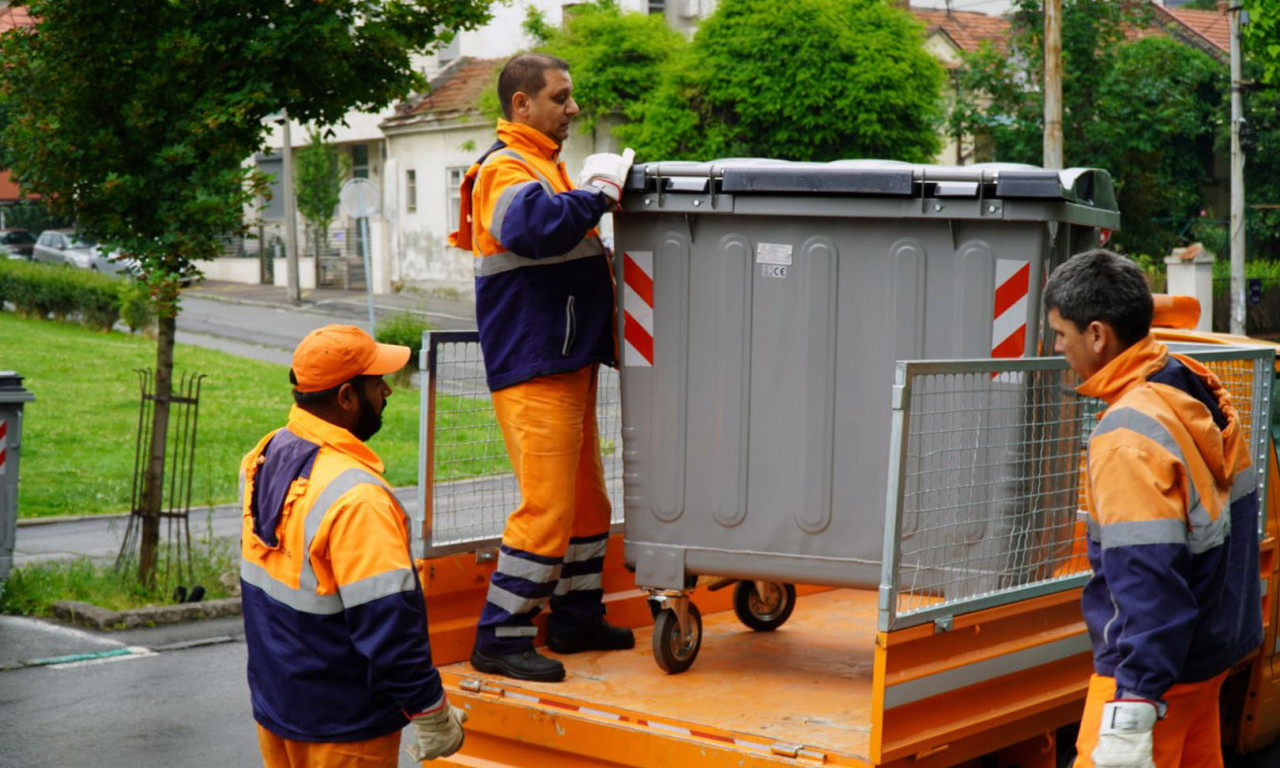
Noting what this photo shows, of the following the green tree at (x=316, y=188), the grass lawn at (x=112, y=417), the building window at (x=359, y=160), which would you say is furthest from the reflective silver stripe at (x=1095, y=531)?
the building window at (x=359, y=160)

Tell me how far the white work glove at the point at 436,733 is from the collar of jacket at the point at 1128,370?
158 cm

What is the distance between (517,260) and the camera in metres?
4.41

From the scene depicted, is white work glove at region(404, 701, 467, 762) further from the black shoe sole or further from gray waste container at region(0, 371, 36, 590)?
gray waste container at region(0, 371, 36, 590)

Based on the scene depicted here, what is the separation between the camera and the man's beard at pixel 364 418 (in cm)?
353

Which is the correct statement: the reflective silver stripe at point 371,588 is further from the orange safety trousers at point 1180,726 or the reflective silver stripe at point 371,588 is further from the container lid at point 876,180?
the container lid at point 876,180

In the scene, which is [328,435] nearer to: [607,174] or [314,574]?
[314,574]

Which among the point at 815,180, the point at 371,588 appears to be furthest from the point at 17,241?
the point at 371,588

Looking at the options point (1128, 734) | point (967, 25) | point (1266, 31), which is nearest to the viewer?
point (1128, 734)

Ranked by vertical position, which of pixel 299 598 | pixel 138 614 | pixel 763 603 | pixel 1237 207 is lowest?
pixel 138 614

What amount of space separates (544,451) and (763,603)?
4.16 feet

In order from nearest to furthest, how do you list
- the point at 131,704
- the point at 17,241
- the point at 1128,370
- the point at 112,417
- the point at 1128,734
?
the point at 1128,734 < the point at 1128,370 < the point at 131,704 < the point at 112,417 < the point at 17,241

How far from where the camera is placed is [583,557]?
16.0 feet

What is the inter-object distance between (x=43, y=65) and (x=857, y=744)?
6.73 meters

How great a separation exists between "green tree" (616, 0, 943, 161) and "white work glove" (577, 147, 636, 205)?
77.4 feet
